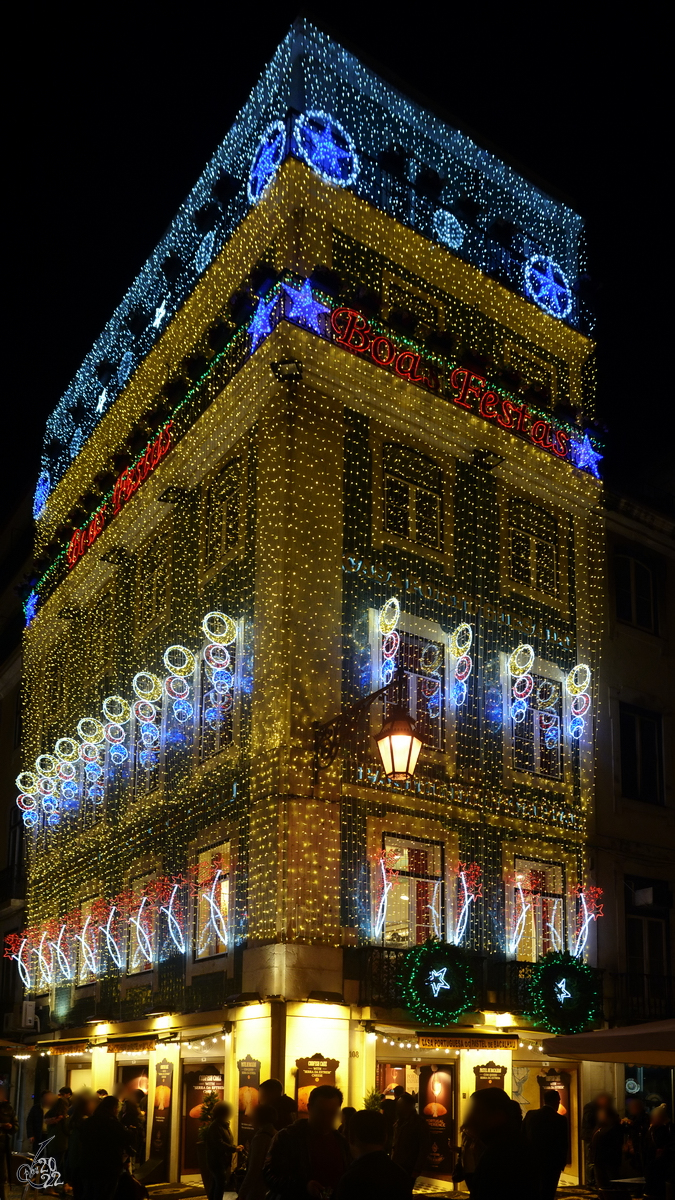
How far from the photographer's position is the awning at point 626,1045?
974 cm

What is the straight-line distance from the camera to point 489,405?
23.2m

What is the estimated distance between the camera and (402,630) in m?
20.9

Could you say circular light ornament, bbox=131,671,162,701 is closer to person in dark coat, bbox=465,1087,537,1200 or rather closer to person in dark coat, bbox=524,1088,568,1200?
person in dark coat, bbox=524,1088,568,1200

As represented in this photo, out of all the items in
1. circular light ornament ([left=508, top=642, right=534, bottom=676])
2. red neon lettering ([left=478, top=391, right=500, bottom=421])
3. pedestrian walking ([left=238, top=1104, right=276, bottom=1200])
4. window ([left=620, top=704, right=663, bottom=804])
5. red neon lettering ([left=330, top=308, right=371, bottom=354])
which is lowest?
pedestrian walking ([left=238, top=1104, right=276, bottom=1200])

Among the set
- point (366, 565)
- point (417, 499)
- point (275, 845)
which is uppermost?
point (417, 499)

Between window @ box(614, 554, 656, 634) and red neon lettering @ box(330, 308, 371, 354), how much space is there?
760 centimetres

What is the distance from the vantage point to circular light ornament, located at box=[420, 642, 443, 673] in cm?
2103

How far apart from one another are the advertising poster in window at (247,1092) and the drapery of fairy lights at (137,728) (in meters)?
5.65

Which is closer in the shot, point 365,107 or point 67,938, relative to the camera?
point 365,107

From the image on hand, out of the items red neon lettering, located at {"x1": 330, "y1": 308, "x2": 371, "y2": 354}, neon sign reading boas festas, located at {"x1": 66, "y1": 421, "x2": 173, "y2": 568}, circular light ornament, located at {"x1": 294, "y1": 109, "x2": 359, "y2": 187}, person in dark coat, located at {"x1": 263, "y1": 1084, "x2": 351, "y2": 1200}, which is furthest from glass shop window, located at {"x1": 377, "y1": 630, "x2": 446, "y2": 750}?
person in dark coat, located at {"x1": 263, "y1": 1084, "x2": 351, "y2": 1200}

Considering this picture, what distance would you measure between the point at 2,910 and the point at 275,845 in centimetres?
1873

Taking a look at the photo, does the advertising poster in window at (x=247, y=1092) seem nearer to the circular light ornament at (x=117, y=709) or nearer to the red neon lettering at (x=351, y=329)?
the circular light ornament at (x=117, y=709)

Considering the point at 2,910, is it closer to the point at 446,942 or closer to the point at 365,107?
the point at 446,942

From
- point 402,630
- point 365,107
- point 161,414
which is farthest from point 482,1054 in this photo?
point 365,107
